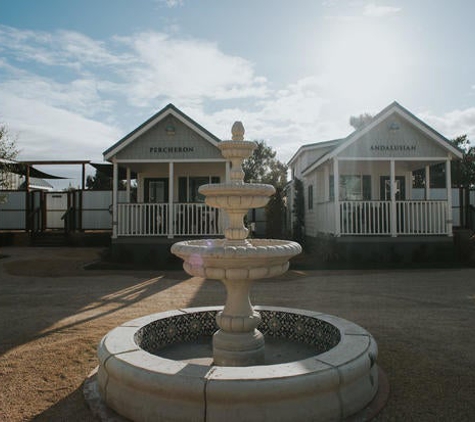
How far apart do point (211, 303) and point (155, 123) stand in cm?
918

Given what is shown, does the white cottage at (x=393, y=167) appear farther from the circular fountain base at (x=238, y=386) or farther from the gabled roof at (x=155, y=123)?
the circular fountain base at (x=238, y=386)

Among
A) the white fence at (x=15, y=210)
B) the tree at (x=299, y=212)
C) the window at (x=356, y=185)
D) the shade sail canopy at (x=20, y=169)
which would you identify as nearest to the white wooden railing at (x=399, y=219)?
the window at (x=356, y=185)

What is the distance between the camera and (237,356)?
4184mm

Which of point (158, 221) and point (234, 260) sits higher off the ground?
point (158, 221)

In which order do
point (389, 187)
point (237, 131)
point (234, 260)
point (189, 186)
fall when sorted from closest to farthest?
point (234, 260), point (237, 131), point (389, 187), point (189, 186)

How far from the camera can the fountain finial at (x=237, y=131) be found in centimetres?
473

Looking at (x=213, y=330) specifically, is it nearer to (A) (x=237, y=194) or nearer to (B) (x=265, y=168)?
(A) (x=237, y=194)

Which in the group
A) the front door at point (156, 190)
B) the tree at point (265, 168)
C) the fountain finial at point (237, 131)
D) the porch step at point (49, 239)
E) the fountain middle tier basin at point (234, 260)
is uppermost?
the tree at point (265, 168)

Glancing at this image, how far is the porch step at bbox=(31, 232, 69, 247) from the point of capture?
21.9m

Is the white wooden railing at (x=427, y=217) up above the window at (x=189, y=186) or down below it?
below

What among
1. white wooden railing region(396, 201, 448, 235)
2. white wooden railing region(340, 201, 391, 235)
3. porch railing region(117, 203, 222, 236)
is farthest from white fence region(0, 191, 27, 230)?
white wooden railing region(396, 201, 448, 235)

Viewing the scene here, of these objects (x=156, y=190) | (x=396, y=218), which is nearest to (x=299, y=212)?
(x=396, y=218)

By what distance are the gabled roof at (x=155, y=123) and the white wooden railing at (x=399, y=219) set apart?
5804 mm


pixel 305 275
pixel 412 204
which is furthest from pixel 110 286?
pixel 412 204
